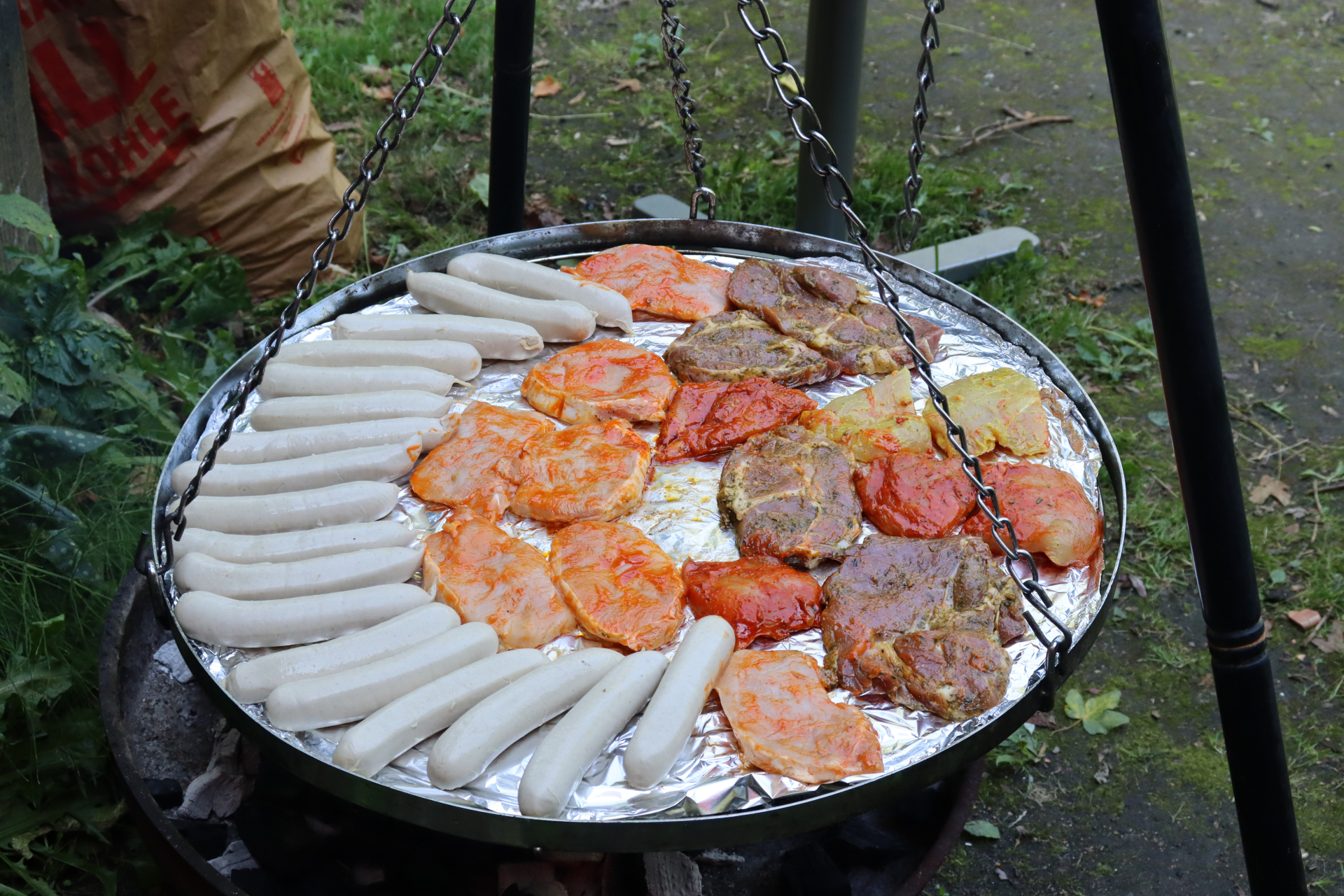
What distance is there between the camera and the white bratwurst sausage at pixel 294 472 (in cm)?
258

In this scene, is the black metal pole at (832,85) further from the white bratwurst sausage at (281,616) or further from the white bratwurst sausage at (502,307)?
the white bratwurst sausage at (281,616)

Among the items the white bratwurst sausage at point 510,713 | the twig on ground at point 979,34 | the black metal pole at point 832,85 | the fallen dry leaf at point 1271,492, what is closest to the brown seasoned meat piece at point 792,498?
the white bratwurst sausage at point 510,713

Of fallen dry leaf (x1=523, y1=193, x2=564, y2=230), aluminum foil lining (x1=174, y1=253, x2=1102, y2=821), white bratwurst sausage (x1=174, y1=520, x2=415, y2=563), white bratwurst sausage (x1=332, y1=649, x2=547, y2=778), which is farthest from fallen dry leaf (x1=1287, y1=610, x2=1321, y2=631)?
fallen dry leaf (x1=523, y1=193, x2=564, y2=230)

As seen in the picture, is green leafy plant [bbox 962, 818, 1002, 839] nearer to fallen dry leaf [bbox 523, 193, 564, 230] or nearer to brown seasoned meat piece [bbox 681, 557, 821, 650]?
brown seasoned meat piece [bbox 681, 557, 821, 650]

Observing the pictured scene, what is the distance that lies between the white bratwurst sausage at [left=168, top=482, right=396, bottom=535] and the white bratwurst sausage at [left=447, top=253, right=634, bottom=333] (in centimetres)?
92

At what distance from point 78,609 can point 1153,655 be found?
395 cm

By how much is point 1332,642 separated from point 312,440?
154 inches

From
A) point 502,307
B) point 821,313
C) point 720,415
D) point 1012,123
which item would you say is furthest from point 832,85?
point 1012,123

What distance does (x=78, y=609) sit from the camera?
135 inches

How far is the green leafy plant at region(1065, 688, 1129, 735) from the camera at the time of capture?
3834 mm

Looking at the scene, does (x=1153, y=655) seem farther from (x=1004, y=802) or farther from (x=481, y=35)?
(x=481, y=35)

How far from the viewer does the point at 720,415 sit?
284 cm

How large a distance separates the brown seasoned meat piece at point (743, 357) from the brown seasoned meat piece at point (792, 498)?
0.92ft

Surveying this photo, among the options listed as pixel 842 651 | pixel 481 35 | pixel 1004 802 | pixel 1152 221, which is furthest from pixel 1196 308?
pixel 481 35
